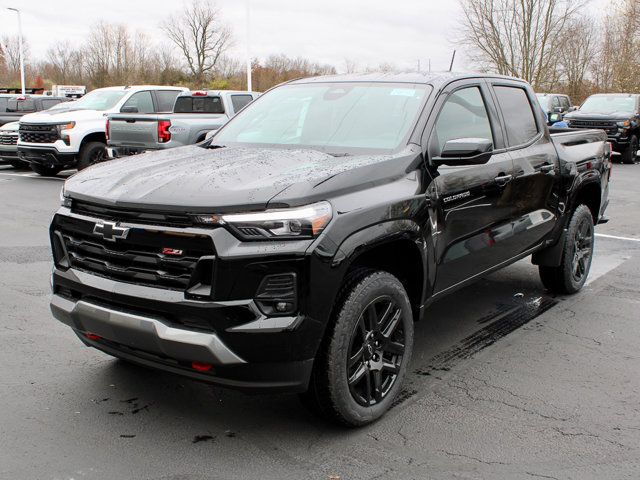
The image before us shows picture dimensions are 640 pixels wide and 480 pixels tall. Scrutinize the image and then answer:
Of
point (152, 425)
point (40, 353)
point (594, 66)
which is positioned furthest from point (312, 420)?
point (594, 66)

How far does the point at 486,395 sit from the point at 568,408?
0.44m

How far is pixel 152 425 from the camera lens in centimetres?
348

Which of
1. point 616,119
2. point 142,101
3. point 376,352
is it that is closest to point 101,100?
point 142,101

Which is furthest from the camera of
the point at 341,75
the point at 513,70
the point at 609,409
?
the point at 513,70

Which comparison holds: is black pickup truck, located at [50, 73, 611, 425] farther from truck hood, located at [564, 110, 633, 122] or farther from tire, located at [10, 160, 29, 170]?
truck hood, located at [564, 110, 633, 122]

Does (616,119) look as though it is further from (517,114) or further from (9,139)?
(517,114)

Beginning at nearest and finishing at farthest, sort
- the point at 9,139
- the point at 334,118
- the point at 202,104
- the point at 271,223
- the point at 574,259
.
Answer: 1. the point at 271,223
2. the point at 334,118
3. the point at 574,259
4. the point at 202,104
5. the point at 9,139

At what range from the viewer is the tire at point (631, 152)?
20.0 meters

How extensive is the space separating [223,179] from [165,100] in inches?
489

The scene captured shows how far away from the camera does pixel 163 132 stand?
11742mm

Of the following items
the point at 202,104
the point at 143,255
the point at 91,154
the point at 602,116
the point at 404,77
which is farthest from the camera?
the point at 602,116

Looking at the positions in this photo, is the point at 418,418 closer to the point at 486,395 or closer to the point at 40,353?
the point at 486,395

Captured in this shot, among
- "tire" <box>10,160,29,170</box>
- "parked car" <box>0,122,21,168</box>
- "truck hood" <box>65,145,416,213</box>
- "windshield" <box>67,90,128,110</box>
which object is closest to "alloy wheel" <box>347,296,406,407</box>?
"truck hood" <box>65,145,416,213</box>

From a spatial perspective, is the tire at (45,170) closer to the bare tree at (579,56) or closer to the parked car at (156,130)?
the parked car at (156,130)
